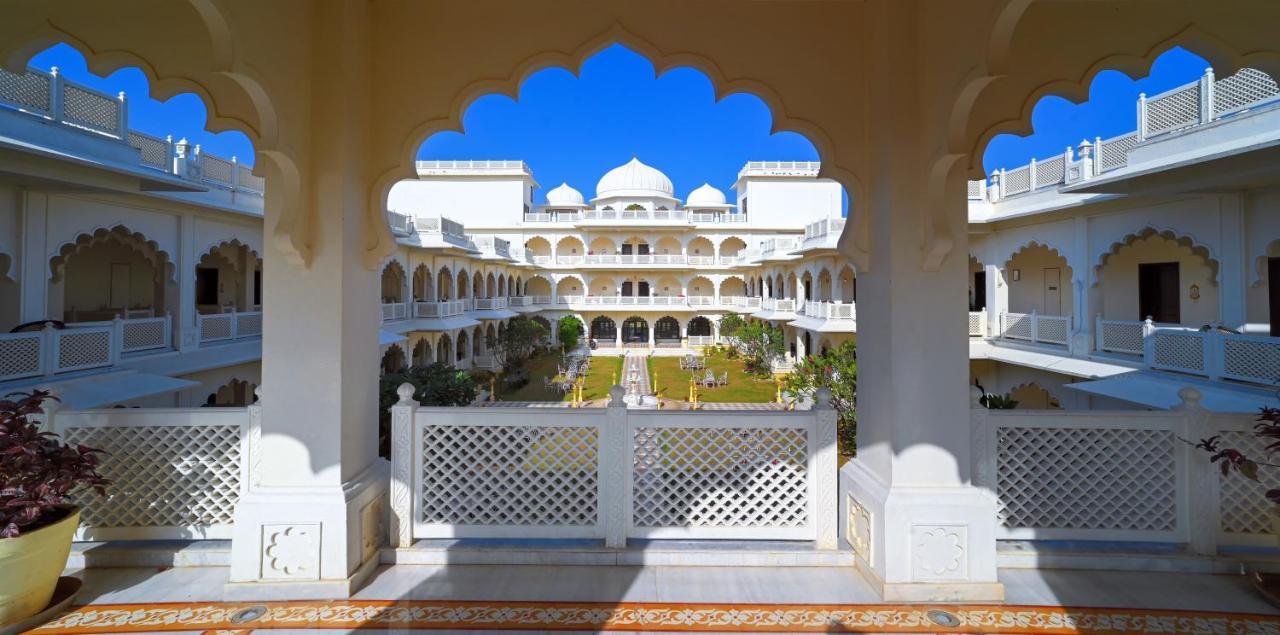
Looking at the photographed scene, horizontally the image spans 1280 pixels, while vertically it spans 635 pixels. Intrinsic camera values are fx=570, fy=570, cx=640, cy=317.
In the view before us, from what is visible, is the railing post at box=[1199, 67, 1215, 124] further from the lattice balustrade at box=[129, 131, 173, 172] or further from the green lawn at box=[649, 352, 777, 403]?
the lattice balustrade at box=[129, 131, 173, 172]

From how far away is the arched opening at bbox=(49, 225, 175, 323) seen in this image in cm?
1039

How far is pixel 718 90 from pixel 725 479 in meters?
2.21

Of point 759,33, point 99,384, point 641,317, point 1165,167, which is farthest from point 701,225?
point 759,33

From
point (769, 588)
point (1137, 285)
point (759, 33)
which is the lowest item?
point (769, 588)

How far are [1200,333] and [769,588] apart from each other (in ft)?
29.2

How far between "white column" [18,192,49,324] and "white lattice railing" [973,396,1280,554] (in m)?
11.3

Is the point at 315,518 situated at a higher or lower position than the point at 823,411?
lower

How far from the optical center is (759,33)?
309 centimetres

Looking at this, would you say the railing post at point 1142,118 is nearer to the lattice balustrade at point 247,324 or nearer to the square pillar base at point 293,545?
the square pillar base at point 293,545

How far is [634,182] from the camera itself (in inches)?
1379

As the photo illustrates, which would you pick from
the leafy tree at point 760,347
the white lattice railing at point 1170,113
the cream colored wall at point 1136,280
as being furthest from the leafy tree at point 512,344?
the cream colored wall at point 1136,280

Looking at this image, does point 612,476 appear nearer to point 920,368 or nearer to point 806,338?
point 920,368

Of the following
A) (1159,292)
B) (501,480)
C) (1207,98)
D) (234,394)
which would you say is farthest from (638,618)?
(234,394)

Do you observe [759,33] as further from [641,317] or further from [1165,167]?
[641,317]
